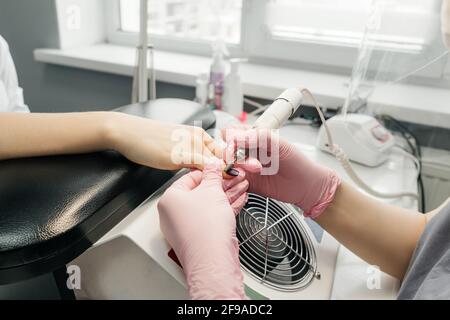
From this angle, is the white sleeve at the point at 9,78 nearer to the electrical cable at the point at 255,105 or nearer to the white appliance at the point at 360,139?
the electrical cable at the point at 255,105

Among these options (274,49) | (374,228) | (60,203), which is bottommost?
(374,228)

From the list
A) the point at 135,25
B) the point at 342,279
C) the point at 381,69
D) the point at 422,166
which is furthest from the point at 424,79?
the point at 135,25

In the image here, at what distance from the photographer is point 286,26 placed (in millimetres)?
1427

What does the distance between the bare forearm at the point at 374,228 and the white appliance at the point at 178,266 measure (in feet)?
0.14

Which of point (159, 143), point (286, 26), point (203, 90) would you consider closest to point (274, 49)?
point (286, 26)

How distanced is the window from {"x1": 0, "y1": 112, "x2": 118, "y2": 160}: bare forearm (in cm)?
83

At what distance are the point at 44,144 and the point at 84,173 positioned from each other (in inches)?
4.6

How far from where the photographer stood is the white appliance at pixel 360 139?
3.29 feet

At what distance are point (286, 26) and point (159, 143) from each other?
0.96m

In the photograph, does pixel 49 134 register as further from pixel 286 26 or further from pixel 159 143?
pixel 286 26

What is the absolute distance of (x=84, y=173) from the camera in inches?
23.8

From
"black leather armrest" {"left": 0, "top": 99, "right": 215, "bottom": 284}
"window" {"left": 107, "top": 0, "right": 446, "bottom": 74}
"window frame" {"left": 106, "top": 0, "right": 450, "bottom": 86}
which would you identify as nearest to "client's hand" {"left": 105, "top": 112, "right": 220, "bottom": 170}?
"black leather armrest" {"left": 0, "top": 99, "right": 215, "bottom": 284}

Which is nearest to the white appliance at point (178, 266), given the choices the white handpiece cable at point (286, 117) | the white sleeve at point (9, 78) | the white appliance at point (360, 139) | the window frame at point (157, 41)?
the white handpiece cable at point (286, 117)
